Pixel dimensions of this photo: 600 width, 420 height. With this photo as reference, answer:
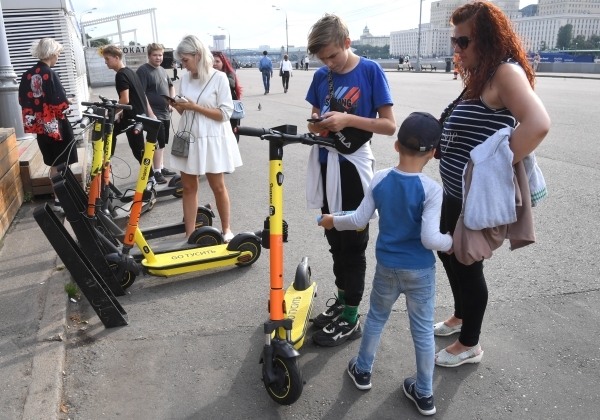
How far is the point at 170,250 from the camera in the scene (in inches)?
184

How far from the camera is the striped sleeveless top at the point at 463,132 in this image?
2590 mm

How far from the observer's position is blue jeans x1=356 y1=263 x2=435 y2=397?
Result: 263cm

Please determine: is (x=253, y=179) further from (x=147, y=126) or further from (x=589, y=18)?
(x=589, y=18)

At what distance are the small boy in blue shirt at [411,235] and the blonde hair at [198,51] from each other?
2281mm

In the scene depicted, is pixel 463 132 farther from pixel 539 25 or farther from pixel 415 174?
pixel 539 25

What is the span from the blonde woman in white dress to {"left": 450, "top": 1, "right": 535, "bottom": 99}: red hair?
2440 mm

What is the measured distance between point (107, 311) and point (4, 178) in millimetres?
3031

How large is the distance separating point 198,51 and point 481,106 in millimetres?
2592

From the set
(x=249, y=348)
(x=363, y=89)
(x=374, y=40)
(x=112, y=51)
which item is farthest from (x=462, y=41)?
(x=374, y=40)

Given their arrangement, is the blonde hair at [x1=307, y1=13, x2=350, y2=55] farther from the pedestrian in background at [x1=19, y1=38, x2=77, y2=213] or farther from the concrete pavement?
the pedestrian in background at [x1=19, y1=38, x2=77, y2=213]

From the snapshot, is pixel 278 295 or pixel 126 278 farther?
pixel 126 278

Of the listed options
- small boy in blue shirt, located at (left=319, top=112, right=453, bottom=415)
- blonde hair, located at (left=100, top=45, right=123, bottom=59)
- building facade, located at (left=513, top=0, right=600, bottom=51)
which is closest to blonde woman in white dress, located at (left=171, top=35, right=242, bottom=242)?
small boy in blue shirt, located at (left=319, top=112, right=453, bottom=415)

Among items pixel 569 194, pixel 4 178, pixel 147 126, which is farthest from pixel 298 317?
pixel 569 194

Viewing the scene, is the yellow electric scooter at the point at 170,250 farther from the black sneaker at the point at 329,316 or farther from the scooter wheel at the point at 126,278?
the black sneaker at the point at 329,316
